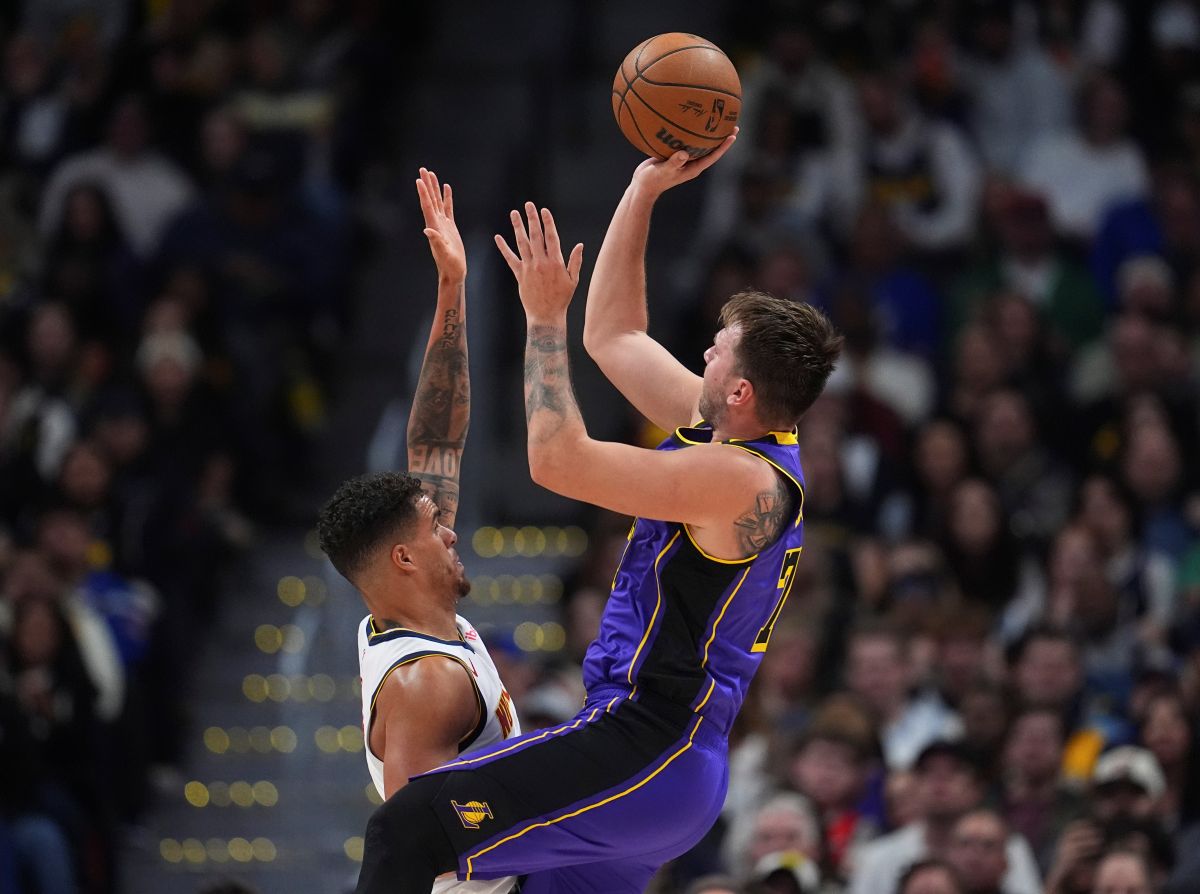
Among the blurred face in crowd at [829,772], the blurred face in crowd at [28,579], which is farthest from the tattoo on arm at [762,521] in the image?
the blurred face in crowd at [28,579]

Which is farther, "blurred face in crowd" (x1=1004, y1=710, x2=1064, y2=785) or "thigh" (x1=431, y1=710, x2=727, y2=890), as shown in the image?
"blurred face in crowd" (x1=1004, y1=710, x2=1064, y2=785)

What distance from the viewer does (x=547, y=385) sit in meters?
4.88

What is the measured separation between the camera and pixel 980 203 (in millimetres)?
12625

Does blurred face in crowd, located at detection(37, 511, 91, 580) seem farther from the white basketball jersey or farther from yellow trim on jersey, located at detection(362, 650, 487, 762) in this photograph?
yellow trim on jersey, located at detection(362, 650, 487, 762)

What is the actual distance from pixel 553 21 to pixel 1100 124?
4.78 m

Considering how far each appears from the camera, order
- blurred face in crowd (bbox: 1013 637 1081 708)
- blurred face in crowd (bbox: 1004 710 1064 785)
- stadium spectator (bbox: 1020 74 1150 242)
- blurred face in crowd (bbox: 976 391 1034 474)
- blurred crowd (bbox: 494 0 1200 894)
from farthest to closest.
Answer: stadium spectator (bbox: 1020 74 1150 242)
blurred face in crowd (bbox: 976 391 1034 474)
blurred face in crowd (bbox: 1013 637 1081 708)
blurred face in crowd (bbox: 1004 710 1064 785)
blurred crowd (bbox: 494 0 1200 894)

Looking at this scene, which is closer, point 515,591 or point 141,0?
point 515,591

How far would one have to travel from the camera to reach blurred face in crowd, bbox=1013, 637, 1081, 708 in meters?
8.96

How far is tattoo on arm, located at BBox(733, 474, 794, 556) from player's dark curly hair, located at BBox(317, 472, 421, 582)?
0.98m

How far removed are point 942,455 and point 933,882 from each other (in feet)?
12.5

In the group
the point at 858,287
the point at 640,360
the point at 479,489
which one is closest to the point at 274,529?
the point at 479,489

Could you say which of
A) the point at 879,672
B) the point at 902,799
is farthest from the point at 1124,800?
the point at 879,672

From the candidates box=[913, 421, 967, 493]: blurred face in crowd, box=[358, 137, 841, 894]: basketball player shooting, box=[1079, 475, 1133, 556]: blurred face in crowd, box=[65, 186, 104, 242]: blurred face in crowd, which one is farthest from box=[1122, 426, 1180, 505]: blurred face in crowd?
box=[65, 186, 104, 242]: blurred face in crowd

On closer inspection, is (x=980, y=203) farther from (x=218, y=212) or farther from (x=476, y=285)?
(x=218, y=212)
